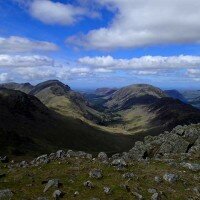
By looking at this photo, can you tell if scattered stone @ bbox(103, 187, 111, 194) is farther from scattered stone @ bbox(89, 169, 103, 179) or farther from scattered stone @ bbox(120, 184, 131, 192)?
scattered stone @ bbox(89, 169, 103, 179)

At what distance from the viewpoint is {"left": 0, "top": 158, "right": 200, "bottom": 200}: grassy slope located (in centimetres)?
3266

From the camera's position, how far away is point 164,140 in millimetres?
67250

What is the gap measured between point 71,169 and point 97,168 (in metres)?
2.84

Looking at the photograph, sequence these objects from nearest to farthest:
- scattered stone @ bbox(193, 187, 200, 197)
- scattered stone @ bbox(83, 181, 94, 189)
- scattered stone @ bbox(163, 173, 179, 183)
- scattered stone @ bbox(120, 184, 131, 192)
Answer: scattered stone @ bbox(120, 184, 131, 192), scattered stone @ bbox(83, 181, 94, 189), scattered stone @ bbox(193, 187, 200, 197), scattered stone @ bbox(163, 173, 179, 183)

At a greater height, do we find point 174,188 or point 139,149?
point 174,188

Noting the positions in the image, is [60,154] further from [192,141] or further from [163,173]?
[192,141]

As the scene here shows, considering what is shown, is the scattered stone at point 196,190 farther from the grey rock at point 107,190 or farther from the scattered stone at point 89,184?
the scattered stone at point 89,184

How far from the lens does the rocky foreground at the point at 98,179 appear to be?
32.6 m

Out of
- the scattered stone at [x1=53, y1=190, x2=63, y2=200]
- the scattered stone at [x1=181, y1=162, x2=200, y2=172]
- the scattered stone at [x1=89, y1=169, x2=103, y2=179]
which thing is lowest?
the scattered stone at [x1=181, y1=162, x2=200, y2=172]

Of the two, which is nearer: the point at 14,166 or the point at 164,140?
the point at 14,166

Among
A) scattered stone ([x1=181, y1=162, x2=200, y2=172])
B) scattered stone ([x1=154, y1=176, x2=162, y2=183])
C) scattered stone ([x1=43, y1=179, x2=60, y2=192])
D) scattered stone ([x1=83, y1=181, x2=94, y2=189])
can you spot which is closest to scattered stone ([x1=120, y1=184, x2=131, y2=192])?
scattered stone ([x1=83, y1=181, x2=94, y2=189])

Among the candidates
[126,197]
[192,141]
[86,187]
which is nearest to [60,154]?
[86,187]

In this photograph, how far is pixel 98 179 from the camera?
3588 centimetres

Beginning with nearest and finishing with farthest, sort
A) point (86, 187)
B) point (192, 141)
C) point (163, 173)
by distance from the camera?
1. point (86, 187)
2. point (163, 173)
3. point (192, 141)
